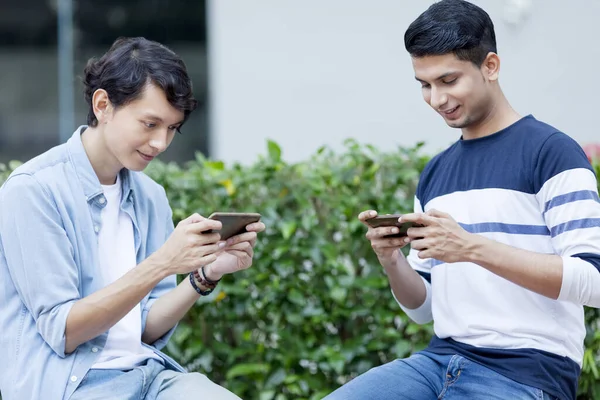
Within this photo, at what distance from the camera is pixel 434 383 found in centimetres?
246

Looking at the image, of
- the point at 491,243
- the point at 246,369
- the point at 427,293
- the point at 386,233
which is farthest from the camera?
the point at 246,369

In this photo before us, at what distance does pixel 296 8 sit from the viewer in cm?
530

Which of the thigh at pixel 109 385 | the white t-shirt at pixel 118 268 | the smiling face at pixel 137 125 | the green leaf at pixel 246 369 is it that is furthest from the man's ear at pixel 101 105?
the green leaf at pixel 246 369

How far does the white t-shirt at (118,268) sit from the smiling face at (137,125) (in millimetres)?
156

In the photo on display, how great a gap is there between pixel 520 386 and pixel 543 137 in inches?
26.4

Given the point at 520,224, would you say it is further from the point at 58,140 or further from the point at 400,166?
the point at 58,140

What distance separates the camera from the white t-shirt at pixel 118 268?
2.46 metres

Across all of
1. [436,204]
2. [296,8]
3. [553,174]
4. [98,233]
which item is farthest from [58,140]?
[553,174]

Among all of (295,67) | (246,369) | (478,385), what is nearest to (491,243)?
(478,385)

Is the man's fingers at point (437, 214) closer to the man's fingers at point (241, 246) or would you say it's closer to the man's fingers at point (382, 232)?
the man's fingers at point (382, 232)

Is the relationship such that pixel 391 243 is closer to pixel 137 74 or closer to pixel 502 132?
pixel 502 132

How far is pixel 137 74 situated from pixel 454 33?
895 mm

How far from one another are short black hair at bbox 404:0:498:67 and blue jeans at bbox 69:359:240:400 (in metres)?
1.13

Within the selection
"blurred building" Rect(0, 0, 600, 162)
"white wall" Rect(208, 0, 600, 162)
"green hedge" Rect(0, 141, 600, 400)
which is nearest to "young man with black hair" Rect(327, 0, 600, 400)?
"green hedge" Rect(0, 141, 600, 400)
